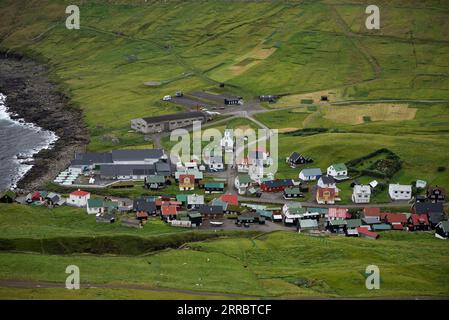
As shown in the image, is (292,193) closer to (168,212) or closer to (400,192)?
(400,192)

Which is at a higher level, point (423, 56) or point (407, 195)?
point (423, 56)

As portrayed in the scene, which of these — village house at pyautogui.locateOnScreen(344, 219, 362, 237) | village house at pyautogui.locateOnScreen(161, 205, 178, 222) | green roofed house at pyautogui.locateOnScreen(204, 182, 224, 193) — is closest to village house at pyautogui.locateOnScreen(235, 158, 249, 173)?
green roofed house at pyautogui.locateOnScreen(204, 182, 224, 193)

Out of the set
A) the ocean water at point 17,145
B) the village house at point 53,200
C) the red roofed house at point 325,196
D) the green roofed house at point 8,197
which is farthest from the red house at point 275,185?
the ocean water at point 17,145

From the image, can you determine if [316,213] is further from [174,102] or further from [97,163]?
[174,102]

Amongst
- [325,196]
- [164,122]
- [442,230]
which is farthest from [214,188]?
[442,230]

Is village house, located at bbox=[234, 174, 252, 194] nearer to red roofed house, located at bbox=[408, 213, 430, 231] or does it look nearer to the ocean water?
red roofed house, located at bbox=[408, 213, 430, 231]

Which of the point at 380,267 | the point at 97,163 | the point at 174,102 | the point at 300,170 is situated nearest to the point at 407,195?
the point at 300,170

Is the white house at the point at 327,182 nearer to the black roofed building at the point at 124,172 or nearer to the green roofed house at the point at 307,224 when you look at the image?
the green roofed house at the point at 307,224
